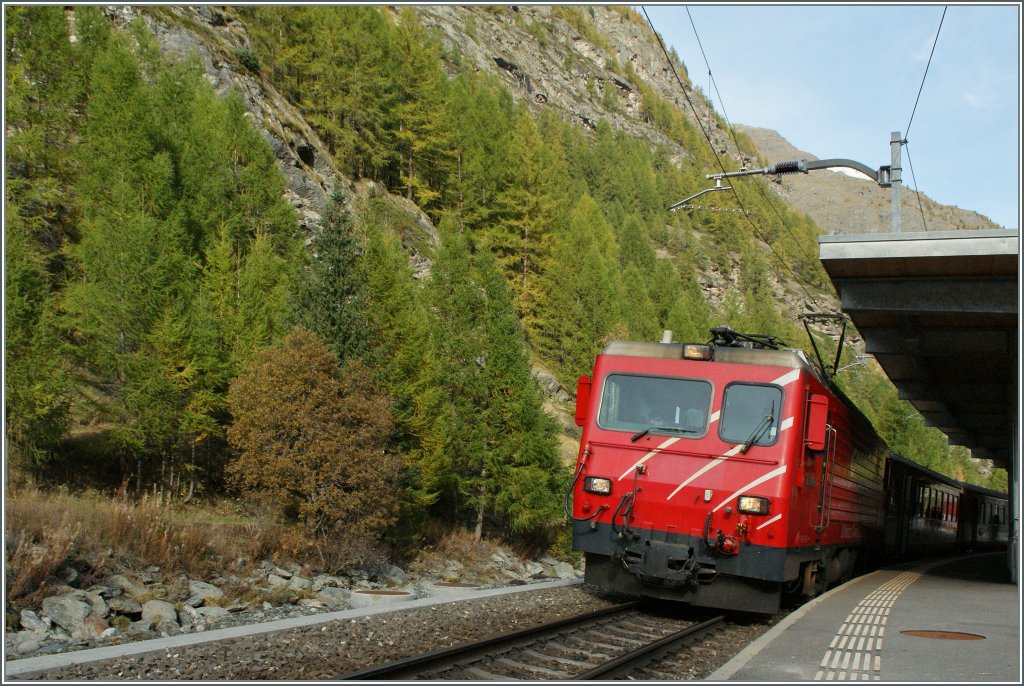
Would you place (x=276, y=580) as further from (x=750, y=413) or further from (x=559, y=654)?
(x=750, y=413)

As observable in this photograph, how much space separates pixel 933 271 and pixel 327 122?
52.2 metres

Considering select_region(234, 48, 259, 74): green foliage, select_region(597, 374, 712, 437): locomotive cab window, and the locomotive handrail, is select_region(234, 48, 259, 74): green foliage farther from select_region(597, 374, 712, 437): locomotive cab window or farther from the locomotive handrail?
the locomotive handrail

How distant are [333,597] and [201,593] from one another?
236 centimetres

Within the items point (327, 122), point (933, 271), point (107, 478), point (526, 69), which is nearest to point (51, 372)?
point (107, 478)

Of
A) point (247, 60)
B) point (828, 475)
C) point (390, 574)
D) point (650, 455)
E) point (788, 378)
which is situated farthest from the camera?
point (247, 60)

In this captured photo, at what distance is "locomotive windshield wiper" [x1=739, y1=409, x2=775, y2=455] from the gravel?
230cm

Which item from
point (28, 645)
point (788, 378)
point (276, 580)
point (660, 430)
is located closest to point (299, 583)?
point (276, 580)

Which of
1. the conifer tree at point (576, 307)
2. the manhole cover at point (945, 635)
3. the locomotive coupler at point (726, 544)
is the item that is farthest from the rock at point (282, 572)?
the conifer tree at point (576, 307)

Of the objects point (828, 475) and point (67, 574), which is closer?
point (828, 475)

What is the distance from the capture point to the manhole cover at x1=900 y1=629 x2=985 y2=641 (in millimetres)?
9477

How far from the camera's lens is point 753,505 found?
10.5 metres

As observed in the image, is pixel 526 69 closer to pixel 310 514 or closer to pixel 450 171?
pixel 450 171

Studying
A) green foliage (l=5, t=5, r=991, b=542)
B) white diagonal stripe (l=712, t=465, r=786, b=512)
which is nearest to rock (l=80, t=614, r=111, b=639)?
green foliage (l=5, t=5, r=991, b=542)

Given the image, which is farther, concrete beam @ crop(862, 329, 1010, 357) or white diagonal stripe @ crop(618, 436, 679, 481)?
concrete beam @ crop(862, 329, 1010, 357)
